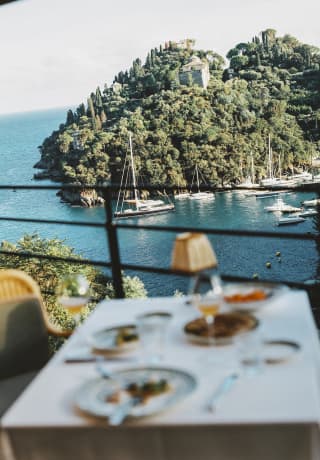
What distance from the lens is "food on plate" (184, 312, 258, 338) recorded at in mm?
1488

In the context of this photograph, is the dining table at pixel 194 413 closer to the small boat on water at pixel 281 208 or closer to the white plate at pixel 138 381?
the white plate at pixel 138 381

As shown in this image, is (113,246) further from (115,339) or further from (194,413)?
(194,413)

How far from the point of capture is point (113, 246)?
285cm

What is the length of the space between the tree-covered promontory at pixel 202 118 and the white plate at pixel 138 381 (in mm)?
41992

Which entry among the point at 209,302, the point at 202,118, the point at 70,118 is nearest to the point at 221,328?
the point at 209,302

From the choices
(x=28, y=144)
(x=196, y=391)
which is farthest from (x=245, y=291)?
(x=28, y=144)

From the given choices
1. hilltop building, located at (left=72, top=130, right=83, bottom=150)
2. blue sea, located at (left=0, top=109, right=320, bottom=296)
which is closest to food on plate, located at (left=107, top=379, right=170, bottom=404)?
blue sea, located at (left=0, top=109, right=320, bottom=296)

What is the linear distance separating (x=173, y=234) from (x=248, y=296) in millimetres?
36797

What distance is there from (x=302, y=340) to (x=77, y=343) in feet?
1.96

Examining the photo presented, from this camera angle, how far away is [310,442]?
1115 mm

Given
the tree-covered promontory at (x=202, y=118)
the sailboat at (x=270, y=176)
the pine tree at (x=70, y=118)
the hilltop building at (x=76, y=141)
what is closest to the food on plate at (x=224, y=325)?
the tree-covered promontory at (x=202, y=118)

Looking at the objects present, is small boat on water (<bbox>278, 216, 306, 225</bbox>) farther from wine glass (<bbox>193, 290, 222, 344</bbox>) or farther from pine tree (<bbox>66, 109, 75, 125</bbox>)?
wine glass (<bbox>193, 290, 222, 344</bbox>)

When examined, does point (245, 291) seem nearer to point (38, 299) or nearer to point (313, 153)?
point (38, 299)

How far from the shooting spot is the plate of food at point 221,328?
1.47 m
